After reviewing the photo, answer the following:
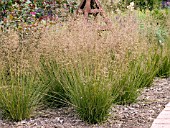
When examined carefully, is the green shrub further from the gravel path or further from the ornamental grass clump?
the ornamental grass clump

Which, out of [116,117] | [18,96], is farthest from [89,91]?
[18,96]

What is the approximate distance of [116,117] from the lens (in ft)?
15.9

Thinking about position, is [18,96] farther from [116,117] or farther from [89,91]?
[116,117]

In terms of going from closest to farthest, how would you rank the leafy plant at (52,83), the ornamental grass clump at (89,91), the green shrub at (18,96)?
the ornamental grass clump at (89,91) → the green shrub at (18,96) → the leafy plant at (52,83)

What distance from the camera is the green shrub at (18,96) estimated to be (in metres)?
4.65

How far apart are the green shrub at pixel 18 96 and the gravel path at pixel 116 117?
10 cm

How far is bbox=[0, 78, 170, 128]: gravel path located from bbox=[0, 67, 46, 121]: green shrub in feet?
0.33

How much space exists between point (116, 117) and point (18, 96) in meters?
1.08

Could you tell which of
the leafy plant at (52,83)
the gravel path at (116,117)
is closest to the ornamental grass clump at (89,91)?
the gravel path at (116,117)

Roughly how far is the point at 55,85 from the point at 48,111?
12.2 inches

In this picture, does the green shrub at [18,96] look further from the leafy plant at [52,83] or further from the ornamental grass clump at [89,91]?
the ornamental grass clump at [89,91]

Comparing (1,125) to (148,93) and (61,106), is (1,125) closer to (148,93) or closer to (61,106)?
(61,106)

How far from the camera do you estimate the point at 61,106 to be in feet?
17.5

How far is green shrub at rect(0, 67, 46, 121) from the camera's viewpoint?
465 cm
